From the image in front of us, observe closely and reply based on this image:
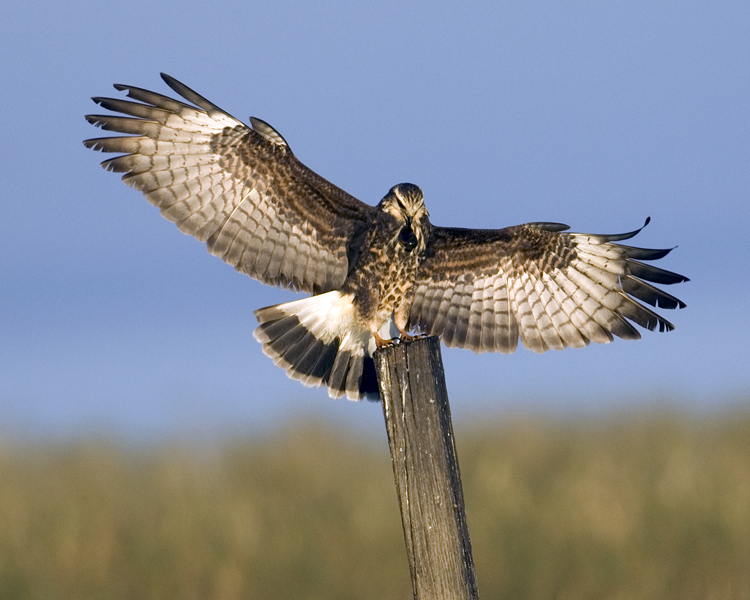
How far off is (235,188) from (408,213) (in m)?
0.97

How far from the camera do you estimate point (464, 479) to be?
7.29m

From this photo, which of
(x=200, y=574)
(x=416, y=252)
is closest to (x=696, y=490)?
(x=416, y=252)

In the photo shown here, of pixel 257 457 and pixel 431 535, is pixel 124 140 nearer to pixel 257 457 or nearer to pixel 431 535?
pixel 431 535

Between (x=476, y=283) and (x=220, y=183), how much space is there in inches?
65.1

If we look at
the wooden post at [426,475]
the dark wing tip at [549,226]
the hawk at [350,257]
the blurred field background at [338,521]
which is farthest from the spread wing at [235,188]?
the blurred field background at [338,521]

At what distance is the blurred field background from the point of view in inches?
251

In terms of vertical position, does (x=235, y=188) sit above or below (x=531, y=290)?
above

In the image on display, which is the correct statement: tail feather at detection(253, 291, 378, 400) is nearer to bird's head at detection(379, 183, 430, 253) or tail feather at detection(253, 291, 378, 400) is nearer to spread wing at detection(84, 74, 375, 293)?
spread wing at detection(84, 74, 375, 293)

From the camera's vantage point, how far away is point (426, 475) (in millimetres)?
4035

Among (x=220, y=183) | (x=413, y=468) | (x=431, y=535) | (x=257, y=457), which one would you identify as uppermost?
(x=220, y=183)

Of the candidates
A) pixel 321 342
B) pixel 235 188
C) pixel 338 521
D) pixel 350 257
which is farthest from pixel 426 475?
pixel 338 521

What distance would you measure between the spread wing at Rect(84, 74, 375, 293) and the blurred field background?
1967 millimetres

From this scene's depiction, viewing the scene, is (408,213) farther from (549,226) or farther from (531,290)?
(531,290)

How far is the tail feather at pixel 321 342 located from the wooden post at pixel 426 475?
1375 mm
